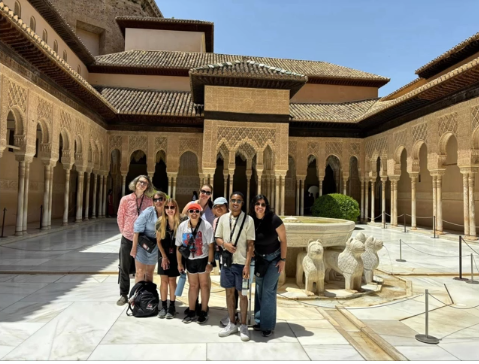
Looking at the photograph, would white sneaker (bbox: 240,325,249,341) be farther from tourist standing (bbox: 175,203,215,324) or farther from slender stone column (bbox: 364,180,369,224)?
slender stone column (bbox: 364,180,369,224)

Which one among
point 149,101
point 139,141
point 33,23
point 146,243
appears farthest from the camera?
point 149,101

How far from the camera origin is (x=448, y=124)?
40.0ft

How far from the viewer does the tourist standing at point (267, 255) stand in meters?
3.26

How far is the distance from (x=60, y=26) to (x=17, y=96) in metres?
8.03

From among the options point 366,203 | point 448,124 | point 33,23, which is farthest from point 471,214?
point 33,23

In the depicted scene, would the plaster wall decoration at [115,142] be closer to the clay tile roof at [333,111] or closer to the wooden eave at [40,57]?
the wooden eave at [40,57]

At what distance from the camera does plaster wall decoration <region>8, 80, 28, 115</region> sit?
360 inches

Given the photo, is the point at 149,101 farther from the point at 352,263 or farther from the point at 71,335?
the point at 71,335

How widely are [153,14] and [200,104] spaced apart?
17.6 meters

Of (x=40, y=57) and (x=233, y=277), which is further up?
(x=40, y=57)

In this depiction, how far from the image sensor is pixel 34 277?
5.53m

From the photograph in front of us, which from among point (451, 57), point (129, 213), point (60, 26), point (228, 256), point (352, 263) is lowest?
point (352, 263)

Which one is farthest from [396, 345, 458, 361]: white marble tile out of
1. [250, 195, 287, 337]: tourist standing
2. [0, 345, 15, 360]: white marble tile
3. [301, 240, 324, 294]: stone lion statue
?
[0, 345, 15, 360]: white marble tile

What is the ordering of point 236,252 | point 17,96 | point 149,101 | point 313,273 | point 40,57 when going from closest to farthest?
point 236,252 → point 313,273 → point 17,96 → point 40,57 → point 149,101
